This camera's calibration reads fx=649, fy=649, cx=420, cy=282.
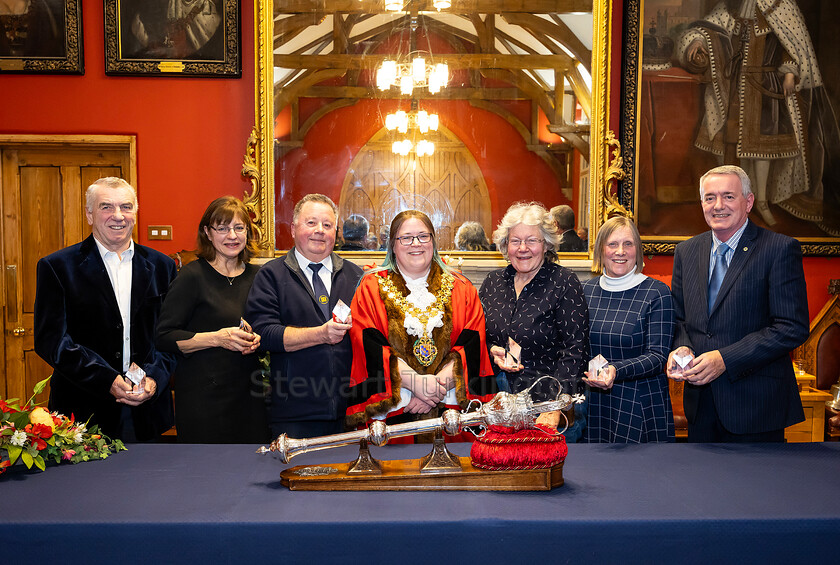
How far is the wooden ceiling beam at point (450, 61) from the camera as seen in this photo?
466 centimetres

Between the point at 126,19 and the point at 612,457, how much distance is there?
441 cm

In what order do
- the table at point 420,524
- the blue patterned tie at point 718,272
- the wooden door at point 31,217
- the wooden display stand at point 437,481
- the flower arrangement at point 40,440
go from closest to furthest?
the table at point 420,524 → the wooden display stand at point 437,481 → the flower arrangement at point 40,440 → the blue patterned tie at point 718,272 → the wooden door at point 31,217

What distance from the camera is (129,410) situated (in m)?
2.85

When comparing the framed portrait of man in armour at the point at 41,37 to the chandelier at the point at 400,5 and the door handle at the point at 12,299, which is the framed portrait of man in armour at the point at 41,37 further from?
the chandelier at the point at 400,5

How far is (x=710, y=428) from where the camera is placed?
2.82m

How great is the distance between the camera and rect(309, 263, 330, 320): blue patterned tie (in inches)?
113

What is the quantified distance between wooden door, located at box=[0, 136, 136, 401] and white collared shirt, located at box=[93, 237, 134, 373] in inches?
87.7

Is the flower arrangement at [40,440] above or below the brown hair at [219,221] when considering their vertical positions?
below

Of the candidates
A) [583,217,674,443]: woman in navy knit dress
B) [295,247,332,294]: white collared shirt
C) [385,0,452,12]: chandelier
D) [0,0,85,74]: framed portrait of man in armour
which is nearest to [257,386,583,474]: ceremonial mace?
[583,217,674,443]: woman in navy knit dress

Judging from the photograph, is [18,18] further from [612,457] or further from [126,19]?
[612,457]

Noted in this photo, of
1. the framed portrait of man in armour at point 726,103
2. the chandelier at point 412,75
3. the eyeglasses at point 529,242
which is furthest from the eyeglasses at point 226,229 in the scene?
the framed portrait of man in armour at point 726,103

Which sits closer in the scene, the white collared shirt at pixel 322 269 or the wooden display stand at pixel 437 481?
the wooden display stand at pixel 437 481

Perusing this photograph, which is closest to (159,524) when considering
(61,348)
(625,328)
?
(61,348)

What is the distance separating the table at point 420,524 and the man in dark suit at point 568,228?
3.01 metres
